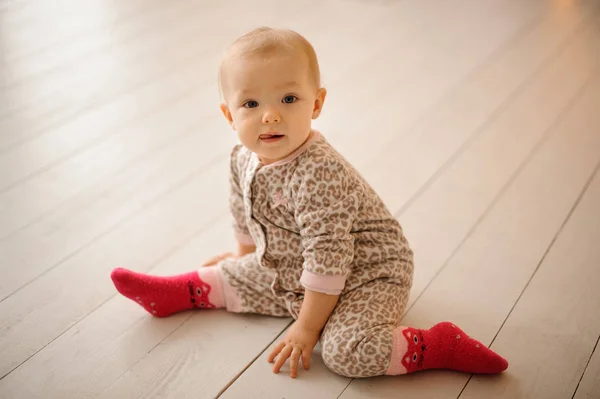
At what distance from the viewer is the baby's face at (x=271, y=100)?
1.03 meters

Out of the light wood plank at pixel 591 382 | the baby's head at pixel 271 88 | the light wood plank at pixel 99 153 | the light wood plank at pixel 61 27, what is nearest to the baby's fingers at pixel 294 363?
the baby's head at pixel 271 88

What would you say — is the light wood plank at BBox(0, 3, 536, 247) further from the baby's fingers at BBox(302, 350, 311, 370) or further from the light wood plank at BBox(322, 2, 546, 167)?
the baby's fingers at BBox(302, 350, 311, 370)

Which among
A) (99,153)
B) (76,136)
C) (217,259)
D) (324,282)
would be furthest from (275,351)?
(76,136)

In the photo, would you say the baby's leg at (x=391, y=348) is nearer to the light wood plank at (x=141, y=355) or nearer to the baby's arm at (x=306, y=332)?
the baby's arm at (x=306, y=332)

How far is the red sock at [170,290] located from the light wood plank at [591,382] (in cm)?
63

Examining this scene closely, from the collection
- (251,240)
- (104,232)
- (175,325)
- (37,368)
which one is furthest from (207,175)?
(37,368)

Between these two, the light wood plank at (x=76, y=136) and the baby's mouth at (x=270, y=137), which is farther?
the light wood plank at (x=76, y=136)

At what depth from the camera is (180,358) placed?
115 centimetres

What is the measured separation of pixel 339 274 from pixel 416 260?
0.32 m

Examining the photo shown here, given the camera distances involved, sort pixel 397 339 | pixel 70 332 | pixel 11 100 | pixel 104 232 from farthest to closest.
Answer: pixel 11 100
pixel 104 232
pixel 70 332
pixel 397 339

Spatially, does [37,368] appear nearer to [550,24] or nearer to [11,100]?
[11,100]

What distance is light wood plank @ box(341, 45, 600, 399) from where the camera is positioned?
1.09 m

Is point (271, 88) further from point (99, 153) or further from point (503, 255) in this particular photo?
point (99, 153)

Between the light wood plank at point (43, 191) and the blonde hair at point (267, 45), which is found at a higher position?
the blonde hair at point (267, 45)
